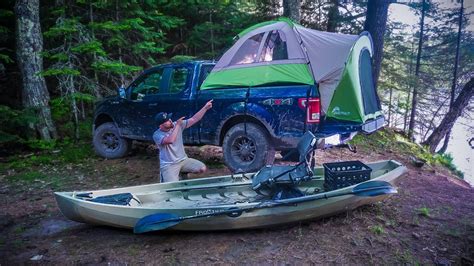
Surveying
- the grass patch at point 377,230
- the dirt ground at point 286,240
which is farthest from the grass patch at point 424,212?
the grass patch at point 377,230

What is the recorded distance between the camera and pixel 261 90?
5816 millimetres

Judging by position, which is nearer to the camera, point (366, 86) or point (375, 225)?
point (375, 225)

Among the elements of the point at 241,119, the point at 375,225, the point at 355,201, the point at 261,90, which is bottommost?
the point at 375,225

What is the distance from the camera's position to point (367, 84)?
6.21m

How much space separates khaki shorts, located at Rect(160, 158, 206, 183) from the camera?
537 centimetres

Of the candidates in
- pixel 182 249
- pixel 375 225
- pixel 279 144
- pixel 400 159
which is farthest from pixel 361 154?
pixel 182 249

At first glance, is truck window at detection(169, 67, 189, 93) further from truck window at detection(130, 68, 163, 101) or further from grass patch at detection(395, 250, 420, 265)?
grass patch at detection(395, 250, 420, 265)

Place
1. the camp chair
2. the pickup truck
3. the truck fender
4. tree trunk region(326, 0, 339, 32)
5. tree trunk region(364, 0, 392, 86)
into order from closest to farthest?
the camp chair → the pickup truck → the truck fender → tree trunk region(364, 0, 392, 86) → tree trunk region(326, 0, 339, 32)

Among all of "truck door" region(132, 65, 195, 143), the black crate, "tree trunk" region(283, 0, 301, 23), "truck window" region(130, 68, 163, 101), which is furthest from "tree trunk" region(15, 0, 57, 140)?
the black crate

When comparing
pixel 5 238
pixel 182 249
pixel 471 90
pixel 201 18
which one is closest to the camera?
pixel 182 249

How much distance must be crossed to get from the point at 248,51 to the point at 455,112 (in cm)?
926

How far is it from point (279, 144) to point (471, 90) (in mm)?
9350

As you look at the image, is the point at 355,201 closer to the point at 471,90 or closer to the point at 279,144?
the point at 279,144

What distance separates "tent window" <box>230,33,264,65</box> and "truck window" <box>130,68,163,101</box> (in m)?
1.72
